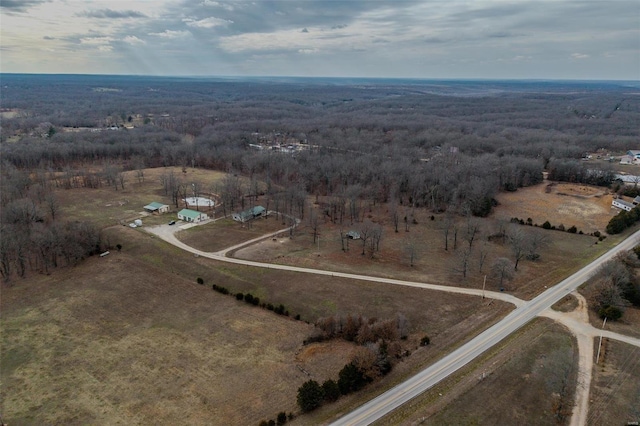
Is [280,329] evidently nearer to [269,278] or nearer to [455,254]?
[269,278]

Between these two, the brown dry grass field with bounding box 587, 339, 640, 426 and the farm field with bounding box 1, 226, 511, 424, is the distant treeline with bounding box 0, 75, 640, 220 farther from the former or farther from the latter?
the brown dry grass field with bounding box 587, 339, 640, 426

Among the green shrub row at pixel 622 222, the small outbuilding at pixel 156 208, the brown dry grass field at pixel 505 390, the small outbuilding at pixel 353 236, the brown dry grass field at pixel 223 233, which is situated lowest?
the brown dry grass field at pixel 505 390

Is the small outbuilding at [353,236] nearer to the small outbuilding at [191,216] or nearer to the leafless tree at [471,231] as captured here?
the leafless tree at [471,231]

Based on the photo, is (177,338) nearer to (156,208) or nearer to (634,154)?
(156,208)

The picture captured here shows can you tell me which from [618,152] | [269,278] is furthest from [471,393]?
[618,152]

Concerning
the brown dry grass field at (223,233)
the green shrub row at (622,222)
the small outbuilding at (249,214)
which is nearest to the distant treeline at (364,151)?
the small outbuilding at (249,214)
